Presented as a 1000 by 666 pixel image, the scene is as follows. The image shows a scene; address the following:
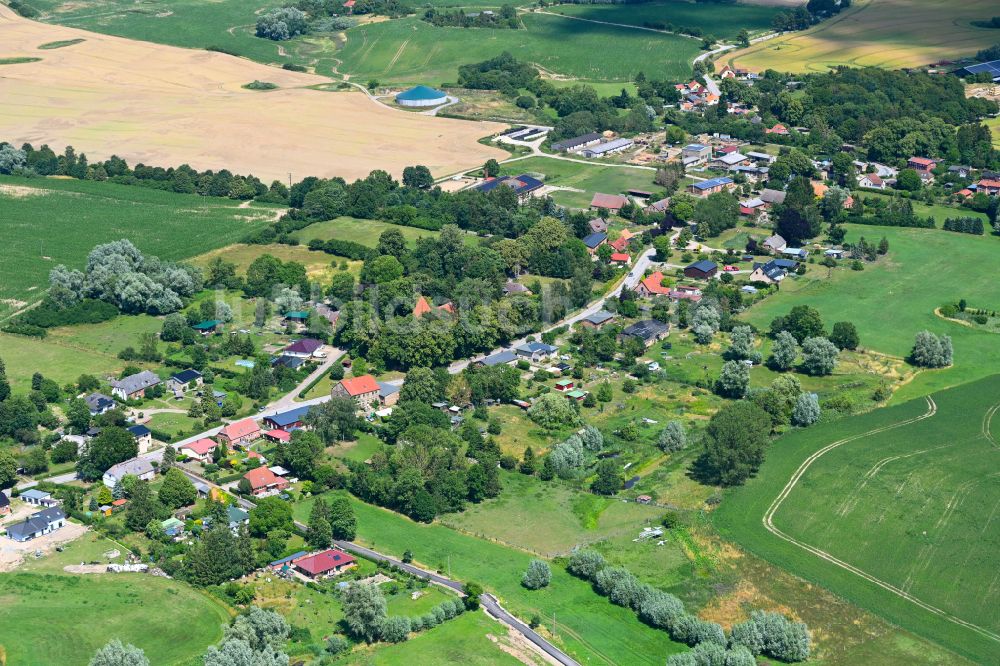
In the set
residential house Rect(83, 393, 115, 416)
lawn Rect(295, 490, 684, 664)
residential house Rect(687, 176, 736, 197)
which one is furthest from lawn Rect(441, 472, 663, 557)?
residential house Rect(687, 176, 736, 197)

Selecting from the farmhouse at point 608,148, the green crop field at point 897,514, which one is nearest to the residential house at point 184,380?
the green crop field at point 897,514

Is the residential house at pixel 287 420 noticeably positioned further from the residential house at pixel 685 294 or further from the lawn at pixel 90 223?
the residential house at pixel 685 294

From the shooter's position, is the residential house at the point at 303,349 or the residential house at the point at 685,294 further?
the residential house at the point at 685,294

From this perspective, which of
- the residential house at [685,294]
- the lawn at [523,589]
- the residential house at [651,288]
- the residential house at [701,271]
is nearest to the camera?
the lawn at [523,589]

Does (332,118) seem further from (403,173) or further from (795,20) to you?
(795,20)

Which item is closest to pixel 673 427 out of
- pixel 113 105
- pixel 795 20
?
pixel 113 105

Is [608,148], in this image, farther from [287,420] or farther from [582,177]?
[287,420]

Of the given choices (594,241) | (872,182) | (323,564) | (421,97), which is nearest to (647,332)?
(594,241)
